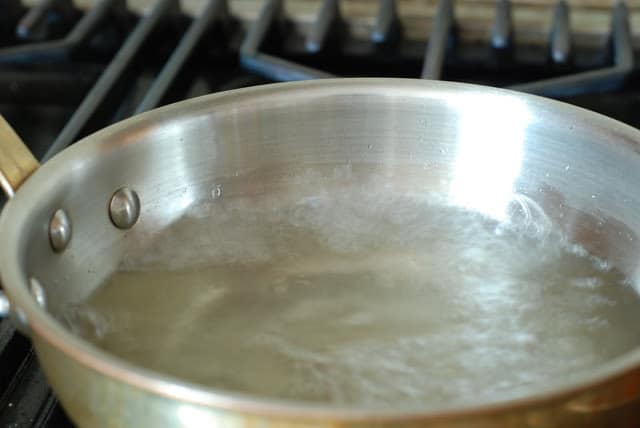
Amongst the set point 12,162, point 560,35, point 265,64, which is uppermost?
point 12,162

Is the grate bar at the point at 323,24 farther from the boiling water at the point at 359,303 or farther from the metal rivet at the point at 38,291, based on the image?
the metal rivet at the point at 38,291

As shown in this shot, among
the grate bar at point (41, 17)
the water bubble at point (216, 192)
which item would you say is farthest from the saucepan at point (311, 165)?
the grate bar at point (41, 17)

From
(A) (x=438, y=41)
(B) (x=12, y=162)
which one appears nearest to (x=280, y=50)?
(A) (x=438, y=41)

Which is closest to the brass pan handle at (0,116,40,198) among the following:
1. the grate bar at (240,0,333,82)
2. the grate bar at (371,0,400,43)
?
the grate bar at (240,0,333,82)

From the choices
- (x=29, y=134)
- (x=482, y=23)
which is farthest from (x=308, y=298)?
(x=482, y=23)

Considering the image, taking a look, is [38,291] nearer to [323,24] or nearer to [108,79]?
[108,79]

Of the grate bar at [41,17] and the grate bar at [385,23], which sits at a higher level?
the grate bar at [41,17]
